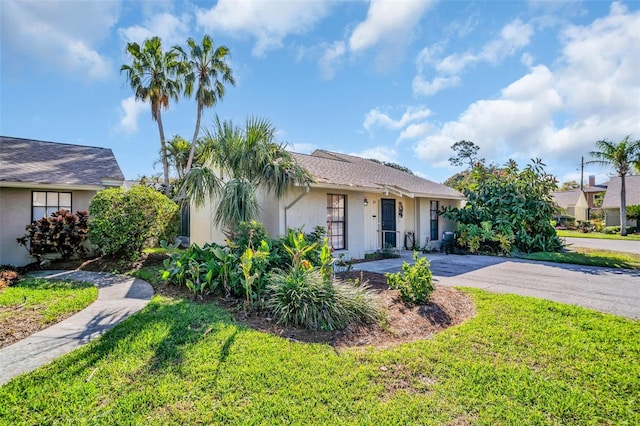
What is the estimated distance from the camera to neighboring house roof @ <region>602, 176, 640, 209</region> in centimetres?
2948

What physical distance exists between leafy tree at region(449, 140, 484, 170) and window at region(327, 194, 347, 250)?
4502 centimetres

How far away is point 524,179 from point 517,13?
8309 millimetres

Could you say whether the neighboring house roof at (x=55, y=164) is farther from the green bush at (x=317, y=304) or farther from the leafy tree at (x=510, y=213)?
the leafy tree at (x=510, y=213)

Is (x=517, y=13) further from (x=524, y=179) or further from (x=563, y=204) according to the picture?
(x=563, y=204)

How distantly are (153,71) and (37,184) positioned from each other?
364 inches

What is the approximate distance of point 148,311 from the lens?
5035 mm

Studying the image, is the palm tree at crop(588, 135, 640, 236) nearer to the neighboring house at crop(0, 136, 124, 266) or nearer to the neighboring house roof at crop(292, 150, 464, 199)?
the neighboring house roof at crop(292, 150, 464, 199)

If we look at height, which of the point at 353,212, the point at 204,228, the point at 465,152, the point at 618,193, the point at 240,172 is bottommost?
the point at 204,228

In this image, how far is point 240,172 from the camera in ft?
26.7

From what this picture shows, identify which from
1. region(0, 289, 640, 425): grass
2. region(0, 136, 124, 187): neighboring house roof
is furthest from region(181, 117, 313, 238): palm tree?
region(0, 136, 124, 187): neighboring house roof

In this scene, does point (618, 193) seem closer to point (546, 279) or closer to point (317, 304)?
point (546, 279)

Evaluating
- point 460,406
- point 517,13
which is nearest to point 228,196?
point 460,406

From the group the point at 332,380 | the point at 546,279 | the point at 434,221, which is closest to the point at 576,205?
the point at 434,221

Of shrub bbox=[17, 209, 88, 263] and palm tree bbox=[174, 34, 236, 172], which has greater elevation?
palm tree bbox=[174, 34, 236, 172]
